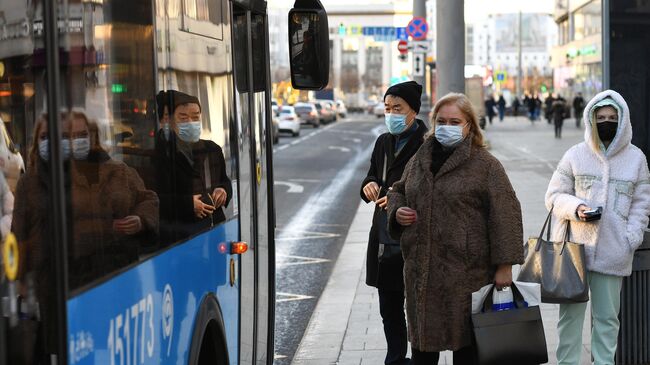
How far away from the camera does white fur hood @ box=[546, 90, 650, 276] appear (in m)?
6.42

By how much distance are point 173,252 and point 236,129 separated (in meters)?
1.30

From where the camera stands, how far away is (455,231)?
5.36 m

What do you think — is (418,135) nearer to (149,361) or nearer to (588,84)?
(149,361)

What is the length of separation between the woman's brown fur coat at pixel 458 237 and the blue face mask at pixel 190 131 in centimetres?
134

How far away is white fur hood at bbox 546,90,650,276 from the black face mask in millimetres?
39

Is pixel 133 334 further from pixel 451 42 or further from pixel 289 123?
pixel 289 123

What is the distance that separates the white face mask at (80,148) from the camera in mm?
3094

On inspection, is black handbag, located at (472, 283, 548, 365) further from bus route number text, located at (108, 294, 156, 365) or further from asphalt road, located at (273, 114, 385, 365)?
asphalt road, located at (273, 114, 385, 365)

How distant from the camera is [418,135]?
6844 millimetres

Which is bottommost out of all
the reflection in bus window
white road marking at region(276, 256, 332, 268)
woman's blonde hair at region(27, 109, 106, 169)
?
white road marking at region(276, 256, 332, 268)

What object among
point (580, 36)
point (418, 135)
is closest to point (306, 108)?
point (580, 36)

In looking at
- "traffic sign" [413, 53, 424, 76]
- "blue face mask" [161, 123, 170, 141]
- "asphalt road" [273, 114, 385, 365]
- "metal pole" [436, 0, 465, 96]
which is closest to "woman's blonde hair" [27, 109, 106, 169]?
"blue face mask" [161, 123, 170, 141]

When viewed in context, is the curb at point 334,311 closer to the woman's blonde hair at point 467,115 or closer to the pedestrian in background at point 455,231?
the pedestrian in background at point 455,231

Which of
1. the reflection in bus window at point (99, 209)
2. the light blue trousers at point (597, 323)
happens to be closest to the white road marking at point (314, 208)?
the light blue trousers at point (597, 323)
